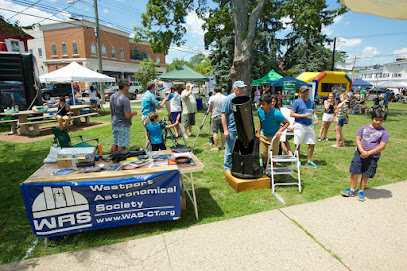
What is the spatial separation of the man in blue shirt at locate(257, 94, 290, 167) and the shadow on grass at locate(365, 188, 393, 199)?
65.2 inches

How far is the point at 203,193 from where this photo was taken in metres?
3.97

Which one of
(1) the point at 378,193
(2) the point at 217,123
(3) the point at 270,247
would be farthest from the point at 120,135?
(1) the point at 378,193

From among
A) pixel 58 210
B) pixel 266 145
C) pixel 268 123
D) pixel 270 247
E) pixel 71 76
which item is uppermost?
pixel 71 76

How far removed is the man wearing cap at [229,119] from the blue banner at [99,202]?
5.29ft

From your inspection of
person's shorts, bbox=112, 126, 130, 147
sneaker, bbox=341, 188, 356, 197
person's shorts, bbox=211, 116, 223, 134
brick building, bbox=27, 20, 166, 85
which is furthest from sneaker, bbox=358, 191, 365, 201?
brick building, bbox=27, 20, 166, 85

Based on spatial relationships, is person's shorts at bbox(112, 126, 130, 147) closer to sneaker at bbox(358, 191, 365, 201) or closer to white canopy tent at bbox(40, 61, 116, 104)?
sneaker at bbox(358, 191, 365, 201)

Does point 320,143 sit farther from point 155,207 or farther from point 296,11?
point 296,11

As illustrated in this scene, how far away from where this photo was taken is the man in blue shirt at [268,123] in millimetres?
4186

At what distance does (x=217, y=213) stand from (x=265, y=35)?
2209cm

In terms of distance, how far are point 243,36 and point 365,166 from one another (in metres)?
10.2

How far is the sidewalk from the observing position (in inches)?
93.2

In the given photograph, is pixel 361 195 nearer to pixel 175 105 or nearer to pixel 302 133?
pixel 302 133

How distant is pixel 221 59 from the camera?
21750 millimetres

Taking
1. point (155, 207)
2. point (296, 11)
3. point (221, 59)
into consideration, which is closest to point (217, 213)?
point (155, 207)
